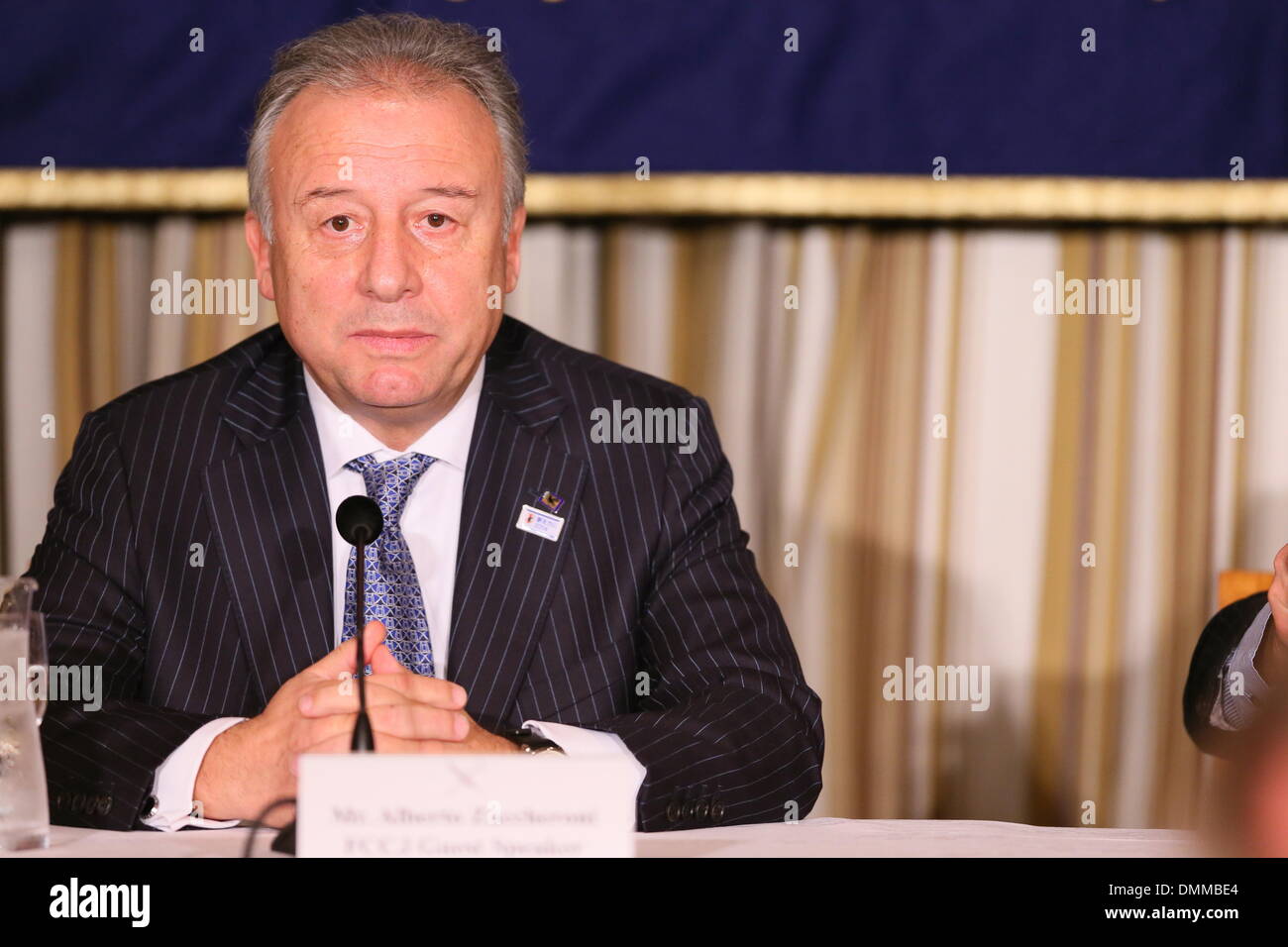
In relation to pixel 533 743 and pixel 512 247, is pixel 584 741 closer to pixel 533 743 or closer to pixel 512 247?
pixel 533 743

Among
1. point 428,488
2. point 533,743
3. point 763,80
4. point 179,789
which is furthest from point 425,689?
point 763,80

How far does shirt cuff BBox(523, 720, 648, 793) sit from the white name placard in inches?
25.7

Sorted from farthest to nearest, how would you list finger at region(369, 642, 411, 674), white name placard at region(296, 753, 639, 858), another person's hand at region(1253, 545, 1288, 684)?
another person's hand at region(1253, 545, 1288, 684)
finger at region(369, 642, 411, 674)
white name placard at region(296, 753, 639, 858)

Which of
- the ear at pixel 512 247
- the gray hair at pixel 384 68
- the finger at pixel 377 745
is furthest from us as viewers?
the ear at pixel 512 247

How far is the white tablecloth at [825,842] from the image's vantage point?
1390 mm

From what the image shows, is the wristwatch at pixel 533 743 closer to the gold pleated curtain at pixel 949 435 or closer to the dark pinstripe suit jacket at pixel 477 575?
the dark pinstripe suit jacket at pixel 477 575

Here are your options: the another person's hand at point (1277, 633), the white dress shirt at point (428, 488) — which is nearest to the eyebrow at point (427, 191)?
the white dress shirt at point (428, 488)

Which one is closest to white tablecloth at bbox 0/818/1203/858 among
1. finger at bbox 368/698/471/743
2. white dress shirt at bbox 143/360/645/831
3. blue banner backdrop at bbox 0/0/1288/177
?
finger at bbox 368/698/471/743

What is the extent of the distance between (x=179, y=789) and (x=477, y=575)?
0.63 m

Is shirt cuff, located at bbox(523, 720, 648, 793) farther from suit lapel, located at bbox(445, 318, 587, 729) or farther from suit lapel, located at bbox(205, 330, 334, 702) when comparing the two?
suit lapel, located at bbox(205, 330, 334, 702)

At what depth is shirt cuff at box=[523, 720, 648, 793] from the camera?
72.5 inches

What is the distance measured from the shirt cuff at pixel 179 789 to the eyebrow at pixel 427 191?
895 millimetres
